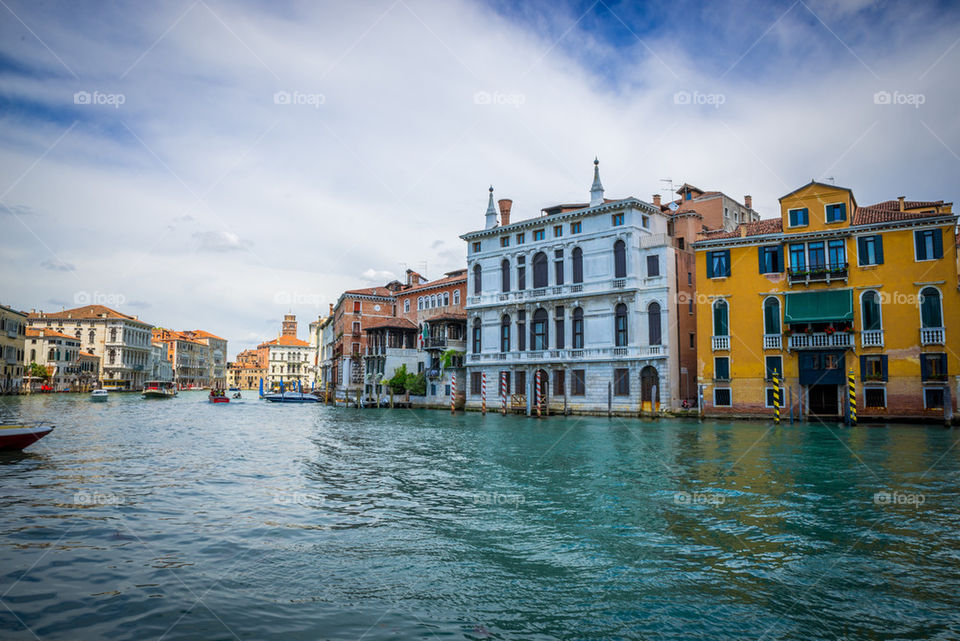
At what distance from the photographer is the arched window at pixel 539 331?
3759 cm

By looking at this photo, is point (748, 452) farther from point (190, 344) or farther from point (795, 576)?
point (190, 344)

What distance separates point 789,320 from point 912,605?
80.5 feet

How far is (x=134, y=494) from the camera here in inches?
397

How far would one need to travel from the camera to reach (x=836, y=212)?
27.7m

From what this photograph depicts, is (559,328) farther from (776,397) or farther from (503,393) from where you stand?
(776,397)

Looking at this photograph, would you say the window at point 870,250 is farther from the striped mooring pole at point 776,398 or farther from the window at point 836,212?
the striped mooring pole at point 776,398

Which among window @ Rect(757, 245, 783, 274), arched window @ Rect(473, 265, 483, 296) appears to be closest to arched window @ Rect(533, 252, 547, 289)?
arched window @ Rect(473, 265, 483, 296)

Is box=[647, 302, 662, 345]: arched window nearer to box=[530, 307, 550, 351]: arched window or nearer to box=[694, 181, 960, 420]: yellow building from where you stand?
box=[694, 181, 960, 420]: yellow building

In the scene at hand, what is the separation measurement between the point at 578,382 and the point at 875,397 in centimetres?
1399

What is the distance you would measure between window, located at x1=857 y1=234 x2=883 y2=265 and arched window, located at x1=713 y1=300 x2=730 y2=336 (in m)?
5.83

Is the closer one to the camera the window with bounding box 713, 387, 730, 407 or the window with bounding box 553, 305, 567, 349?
the window with bounding box 713, 387, 730, 407

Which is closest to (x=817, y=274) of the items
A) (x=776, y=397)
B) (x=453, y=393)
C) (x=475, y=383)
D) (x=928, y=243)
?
(x=928, y=243)

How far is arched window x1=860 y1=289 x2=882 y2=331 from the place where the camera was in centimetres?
2658

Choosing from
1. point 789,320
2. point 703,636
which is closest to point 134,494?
point 703,636
